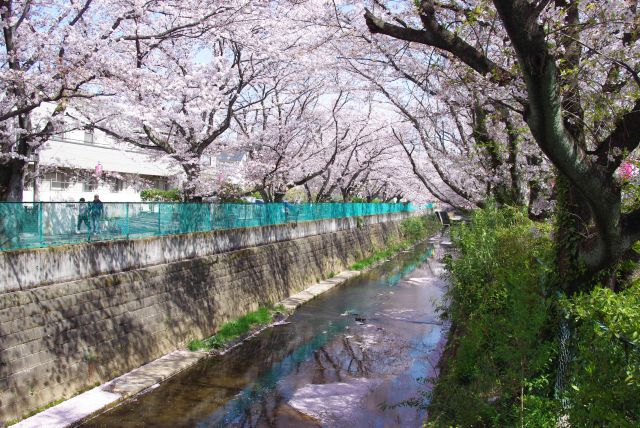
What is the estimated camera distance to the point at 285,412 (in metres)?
8.95

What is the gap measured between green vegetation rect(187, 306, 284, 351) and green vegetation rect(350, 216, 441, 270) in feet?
37.6

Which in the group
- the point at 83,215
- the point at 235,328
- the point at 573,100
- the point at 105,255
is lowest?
the point at 235,328

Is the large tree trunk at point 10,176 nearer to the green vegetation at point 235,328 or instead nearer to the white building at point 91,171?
the green vegetation at point 235,328

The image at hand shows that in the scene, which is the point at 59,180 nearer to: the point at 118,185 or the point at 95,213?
the point at 118,185

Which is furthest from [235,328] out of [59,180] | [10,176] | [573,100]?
[59,180]

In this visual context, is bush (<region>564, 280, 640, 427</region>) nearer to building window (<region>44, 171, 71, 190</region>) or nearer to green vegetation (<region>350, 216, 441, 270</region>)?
green vegetation (<region>350, 216, 441, 270</region>)

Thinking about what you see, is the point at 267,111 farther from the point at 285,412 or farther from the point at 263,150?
the point at 285,412

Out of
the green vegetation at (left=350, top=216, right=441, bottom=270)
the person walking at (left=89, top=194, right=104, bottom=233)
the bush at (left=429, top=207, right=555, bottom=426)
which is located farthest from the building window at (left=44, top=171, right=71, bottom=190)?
the bush at (left=429, top=207, right=555, bottom=426)

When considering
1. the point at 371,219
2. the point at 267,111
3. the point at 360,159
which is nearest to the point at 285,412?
the point at 267,111

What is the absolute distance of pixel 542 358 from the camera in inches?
168

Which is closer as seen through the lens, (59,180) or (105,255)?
(105,255)

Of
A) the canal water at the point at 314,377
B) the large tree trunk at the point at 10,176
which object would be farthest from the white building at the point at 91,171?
the canal water at the point at 314,377

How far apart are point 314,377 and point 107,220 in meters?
5.37

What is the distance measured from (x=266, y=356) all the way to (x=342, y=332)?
3025 millimetres
